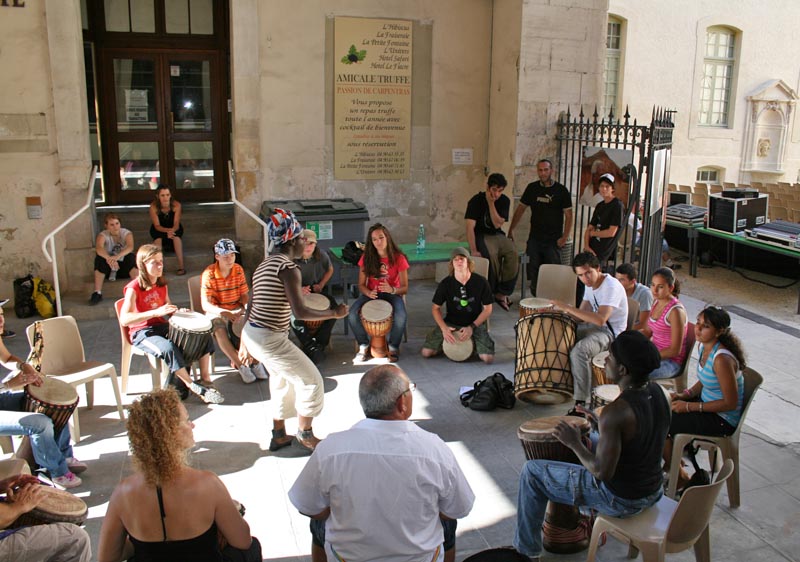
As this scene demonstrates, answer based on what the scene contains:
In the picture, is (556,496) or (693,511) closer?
(693,511)

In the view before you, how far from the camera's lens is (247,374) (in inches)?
243

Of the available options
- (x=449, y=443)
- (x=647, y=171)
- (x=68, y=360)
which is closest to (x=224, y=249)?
(x=68, y=360)

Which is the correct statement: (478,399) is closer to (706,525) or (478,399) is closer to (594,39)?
(706,525)

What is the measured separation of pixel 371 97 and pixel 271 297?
5.47 m

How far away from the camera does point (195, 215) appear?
32.4 feet

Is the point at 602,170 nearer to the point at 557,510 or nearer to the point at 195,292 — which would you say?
the point at 195,292

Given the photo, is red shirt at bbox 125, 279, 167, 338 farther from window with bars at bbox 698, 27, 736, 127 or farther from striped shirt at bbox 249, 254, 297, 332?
window with bars at bbox 698, 27, 736, 127

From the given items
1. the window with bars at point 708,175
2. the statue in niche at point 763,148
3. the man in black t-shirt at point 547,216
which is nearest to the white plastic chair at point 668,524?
the man in black t-shirt at point 547,216

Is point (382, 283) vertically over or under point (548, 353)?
over

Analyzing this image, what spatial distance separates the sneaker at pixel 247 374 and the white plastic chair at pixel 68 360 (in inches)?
40.8

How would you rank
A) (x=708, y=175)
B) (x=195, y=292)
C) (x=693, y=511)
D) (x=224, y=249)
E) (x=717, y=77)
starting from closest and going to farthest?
1. (x=693, y=511)
2. (x=224, y=249)
3. (x=195, y=292)
4. (x=717, y=77)
5. (x=708, y=175)

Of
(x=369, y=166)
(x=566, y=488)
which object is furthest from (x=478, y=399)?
(x=369, y=166)

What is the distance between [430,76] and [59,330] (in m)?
6.11

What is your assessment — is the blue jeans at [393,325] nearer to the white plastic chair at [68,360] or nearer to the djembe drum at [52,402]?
the white plastic chair at [68,360]
